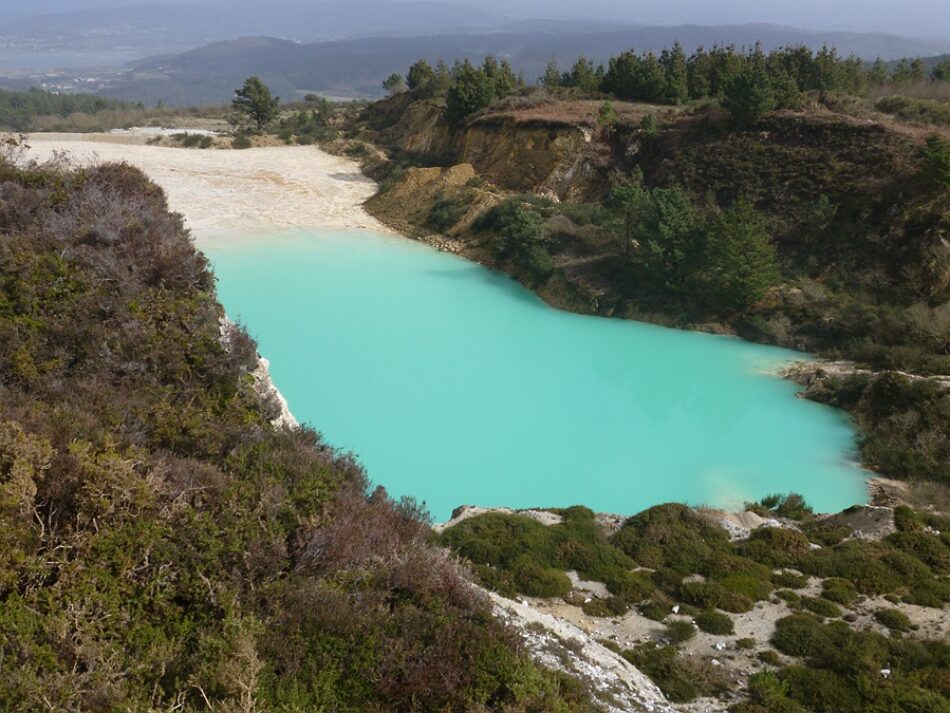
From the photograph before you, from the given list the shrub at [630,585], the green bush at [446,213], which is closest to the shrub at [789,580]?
the shrub at [630,585]

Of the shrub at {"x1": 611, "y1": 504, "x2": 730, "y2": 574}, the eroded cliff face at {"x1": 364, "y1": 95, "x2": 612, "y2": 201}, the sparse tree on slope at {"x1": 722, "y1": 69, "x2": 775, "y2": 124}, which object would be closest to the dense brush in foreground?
the shrub at {"x1": 611, "y1": 504, "x2": 730, "y2": 574}

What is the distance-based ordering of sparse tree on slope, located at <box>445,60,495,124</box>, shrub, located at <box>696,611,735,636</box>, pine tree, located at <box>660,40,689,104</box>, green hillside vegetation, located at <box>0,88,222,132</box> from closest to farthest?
1. shrub, located at <box>696,611,735,636</box>
2. pine tree, located at <box>660,40,689,104</box>
3. sparse tree on slope, located at <box>445,60,495,124</box>
4. green hillside vegetation, located at <box>0,88,222,132</box>

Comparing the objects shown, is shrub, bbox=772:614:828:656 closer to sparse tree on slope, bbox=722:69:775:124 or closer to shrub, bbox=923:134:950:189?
shrub, bbox=923:134:950:189

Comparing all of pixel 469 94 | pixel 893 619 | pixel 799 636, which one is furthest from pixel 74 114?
pixel 893 619

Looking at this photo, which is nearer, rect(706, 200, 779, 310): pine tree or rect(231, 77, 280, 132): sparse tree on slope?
rect(706, 200, 779, 310): pine tree

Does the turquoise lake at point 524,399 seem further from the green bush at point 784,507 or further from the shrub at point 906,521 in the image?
the shrub at point 906,521

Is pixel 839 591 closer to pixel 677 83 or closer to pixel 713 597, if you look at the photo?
pixel 713 597
